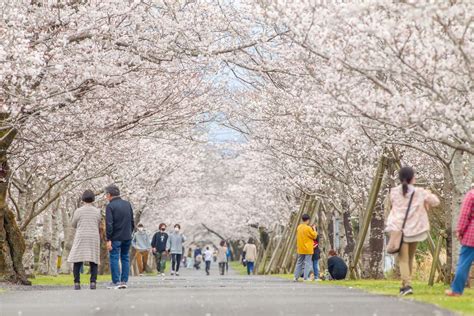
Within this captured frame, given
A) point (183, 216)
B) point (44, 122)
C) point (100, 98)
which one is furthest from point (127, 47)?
point (183, 216)

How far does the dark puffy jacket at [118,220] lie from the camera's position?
1984cm

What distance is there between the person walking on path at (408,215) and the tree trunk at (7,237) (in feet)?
30.3

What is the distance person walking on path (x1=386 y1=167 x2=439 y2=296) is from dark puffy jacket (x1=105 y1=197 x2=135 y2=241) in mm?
6103

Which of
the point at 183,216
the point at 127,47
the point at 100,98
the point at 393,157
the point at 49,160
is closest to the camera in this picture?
the point at 127,47

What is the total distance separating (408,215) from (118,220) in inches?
259

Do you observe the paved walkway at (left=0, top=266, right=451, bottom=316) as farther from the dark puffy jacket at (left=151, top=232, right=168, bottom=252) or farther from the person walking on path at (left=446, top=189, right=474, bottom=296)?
the dark puffy jacket at (left=151, top=232, right=168, bottom=252)

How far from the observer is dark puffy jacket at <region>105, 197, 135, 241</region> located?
19.8m

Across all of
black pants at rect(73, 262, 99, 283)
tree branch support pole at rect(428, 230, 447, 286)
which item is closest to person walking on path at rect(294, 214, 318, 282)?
tree branch support pole at rect(428, 230, 447, 286)

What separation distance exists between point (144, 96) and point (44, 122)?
274 cm

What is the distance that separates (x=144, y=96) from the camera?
25.4 meters

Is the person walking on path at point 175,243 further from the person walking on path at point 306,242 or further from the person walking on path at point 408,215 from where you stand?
the person walking on path at point 408,215

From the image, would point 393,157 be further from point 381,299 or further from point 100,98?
point 381,299

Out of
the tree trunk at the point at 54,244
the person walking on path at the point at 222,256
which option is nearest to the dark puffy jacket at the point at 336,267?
the tree trunk at the point at 54,244

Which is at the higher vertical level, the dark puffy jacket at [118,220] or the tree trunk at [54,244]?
the tree trunk at [54,244]
